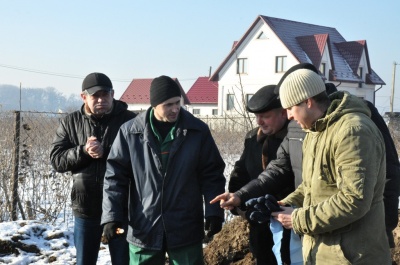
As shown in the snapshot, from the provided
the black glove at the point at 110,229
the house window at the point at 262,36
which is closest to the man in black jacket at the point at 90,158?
the black glove at the point at 110,229

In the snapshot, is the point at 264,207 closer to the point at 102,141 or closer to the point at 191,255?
the point at 191,255

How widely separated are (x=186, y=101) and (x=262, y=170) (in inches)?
1337

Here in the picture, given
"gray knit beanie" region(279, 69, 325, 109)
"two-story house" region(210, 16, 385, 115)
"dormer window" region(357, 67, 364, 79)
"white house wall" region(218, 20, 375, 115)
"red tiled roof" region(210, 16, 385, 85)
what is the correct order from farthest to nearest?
1. "dormer window" region(357, 67, 364, 79)
2. "white house wall" region(218, 20, 375, 115)
3. "two-story house" region(210, 16, 385, 115)
4. "red tiled roof" region(210, 16, 385, 85)
5. "gray knit beanie" region(279, 69, 325, 109)

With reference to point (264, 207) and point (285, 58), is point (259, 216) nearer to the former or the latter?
point (264, 207)

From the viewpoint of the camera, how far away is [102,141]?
4164 mm

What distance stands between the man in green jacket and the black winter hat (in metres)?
1.85

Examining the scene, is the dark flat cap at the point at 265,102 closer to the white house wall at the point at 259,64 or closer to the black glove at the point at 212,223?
the black glove at the point at 212,223

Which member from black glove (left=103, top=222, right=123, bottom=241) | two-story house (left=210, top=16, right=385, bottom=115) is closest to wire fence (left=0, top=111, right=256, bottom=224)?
black glove (left=103, top=222, right=123, bottom=241)

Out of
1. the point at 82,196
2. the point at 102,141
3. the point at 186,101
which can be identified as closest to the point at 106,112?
the point at 102,141

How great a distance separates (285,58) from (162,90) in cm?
2784

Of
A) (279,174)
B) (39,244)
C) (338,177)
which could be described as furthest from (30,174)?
(338,177)

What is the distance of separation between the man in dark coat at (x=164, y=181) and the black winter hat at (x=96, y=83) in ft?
1.87

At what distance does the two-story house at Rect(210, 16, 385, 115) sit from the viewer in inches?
1201

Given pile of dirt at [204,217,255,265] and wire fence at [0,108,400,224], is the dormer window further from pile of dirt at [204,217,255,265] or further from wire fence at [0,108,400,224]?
pile of dirt at [204,217,255,265]
